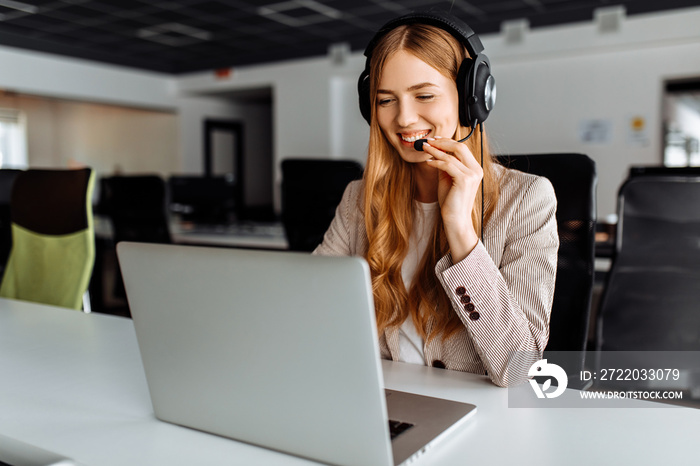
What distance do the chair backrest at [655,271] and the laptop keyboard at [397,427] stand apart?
1249 millimetres

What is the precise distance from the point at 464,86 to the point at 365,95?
25 centimetres

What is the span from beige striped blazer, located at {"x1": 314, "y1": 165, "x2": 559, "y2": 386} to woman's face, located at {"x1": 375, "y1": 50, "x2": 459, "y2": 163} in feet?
0.58

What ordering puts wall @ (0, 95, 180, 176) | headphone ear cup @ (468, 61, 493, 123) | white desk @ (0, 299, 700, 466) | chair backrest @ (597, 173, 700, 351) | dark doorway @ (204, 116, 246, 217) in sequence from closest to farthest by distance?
white desk @ (0, 299, 700, 466), headphone ear cup @ (468, 61, 493, 123), chair backrest @ (597, 173, 700, 351), wall @ (0, 95, 180, 176), dark doorway @ (204, 116, 246, 217)

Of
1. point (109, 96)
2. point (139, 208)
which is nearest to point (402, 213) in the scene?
point (139, 208)

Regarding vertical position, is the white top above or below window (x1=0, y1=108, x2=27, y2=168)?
below

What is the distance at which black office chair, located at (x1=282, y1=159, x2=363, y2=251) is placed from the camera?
10.0 ft

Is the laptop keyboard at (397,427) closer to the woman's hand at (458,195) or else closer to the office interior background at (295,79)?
the woman's hand at (458,195)

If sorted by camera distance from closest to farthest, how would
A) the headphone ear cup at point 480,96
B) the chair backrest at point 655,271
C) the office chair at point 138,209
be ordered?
the headphone ear cup at point 480,96, the chair backrest at point 655,271, the office chair at point 138,209

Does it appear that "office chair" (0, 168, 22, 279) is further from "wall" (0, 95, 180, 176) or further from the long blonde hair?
"wall" (0, 95, 180, 176)

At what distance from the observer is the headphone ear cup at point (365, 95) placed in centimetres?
121

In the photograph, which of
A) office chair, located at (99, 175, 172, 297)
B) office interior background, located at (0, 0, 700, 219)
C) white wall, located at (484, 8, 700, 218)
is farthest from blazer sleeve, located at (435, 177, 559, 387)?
white wall, located at (484, 8, 700, 218)

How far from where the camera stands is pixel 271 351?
0.61m

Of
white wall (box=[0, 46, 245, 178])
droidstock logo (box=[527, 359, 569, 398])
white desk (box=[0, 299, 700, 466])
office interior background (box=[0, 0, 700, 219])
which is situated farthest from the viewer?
white wall (box=[0, 46, 245, 178])

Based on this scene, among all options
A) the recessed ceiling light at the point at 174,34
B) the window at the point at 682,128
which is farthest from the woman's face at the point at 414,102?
the window at the point at 682,128
